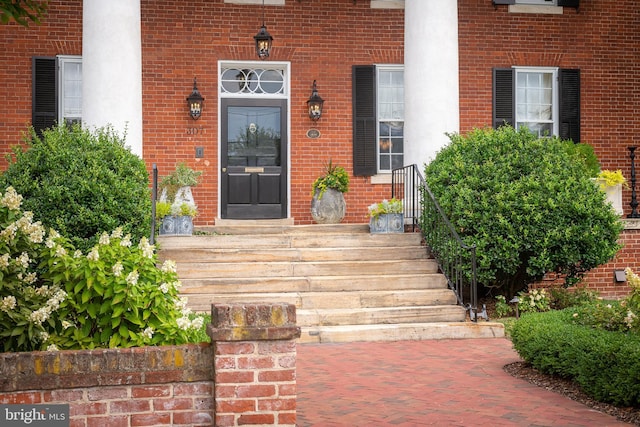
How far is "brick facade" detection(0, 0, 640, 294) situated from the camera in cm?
1462

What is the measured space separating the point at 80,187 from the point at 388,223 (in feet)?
14.8

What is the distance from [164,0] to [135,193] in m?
5.62

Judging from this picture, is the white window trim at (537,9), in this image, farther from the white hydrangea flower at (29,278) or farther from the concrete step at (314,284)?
the white hydrangea flower at (29,278)

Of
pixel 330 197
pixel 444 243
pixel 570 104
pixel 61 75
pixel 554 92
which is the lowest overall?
pixel 444 243

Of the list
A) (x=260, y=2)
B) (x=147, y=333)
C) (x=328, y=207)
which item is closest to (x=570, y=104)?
(x=328, y=207)

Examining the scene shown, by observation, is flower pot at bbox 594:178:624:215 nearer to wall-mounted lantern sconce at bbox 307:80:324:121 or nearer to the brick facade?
the brick facade

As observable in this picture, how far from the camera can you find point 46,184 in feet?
33.1

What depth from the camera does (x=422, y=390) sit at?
279 inches

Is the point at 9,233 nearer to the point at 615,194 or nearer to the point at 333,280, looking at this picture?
the point at 333,280

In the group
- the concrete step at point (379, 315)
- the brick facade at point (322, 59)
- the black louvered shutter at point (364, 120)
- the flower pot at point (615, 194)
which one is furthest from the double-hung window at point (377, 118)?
the concrete step at point (379, 315)

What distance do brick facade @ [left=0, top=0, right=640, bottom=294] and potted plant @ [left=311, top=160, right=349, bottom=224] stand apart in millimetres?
874

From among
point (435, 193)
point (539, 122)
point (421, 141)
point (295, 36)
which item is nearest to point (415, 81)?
point (421, 141)

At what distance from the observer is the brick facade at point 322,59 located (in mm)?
14625

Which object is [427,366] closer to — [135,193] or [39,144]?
[135,193]
